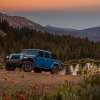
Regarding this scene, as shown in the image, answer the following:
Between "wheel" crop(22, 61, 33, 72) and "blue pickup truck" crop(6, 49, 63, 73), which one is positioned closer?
"wheel" crop(22, 61, 33, 72)

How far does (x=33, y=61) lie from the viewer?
40.9 m

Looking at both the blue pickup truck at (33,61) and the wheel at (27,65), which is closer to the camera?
the wheel at (27,65)

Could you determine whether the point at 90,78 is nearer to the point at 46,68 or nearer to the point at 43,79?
the point at 43,79

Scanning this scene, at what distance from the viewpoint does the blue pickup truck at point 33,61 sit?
40.3m

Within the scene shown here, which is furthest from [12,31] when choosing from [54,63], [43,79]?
[43,79]

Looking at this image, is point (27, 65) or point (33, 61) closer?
point (27, 65)

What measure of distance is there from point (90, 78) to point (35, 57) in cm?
1566

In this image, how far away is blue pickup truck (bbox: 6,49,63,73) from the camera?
40.3m

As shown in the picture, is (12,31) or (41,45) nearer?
(41,45)

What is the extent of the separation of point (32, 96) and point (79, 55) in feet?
490

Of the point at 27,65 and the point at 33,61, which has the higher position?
the point at 33,61

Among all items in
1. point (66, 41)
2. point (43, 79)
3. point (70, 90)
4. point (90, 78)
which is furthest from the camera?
point (66, 41)

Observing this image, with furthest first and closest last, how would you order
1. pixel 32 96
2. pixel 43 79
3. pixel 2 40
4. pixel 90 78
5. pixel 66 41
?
pixel 66 41, pixel 2 40, pixel 43 79, pixel 90 78, pixel 32 96

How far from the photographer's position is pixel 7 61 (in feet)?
135
